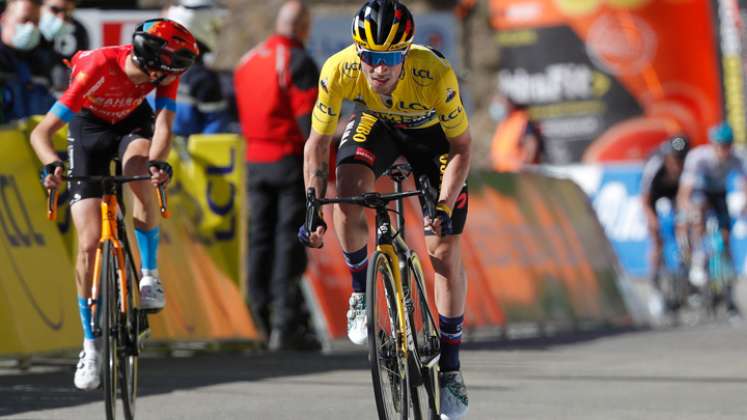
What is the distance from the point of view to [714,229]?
19.9 meters

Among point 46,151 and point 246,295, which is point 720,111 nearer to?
point 246,295

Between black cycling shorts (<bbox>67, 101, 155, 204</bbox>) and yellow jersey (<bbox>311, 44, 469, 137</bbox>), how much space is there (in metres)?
1.43

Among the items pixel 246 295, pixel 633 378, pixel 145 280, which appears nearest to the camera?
pixel 145 280

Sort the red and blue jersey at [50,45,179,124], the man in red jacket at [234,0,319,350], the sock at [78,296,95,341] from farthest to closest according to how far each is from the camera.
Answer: the man in red jacket at [234,0,319,350] → the red and blue jersey at [50,45,179,124] → the sock at [78,296,95,341]

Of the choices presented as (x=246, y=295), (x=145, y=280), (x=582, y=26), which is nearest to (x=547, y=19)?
(x=582, y=26)

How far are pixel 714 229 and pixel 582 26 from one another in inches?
422

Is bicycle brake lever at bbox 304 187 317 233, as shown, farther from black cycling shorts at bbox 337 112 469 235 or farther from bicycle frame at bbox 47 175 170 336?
bicycle frame at bbox 47 175 170 336

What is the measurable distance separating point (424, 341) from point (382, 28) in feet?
4.91

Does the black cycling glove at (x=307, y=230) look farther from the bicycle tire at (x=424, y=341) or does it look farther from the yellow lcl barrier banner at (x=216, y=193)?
the yellow lcl barrier banner at (x=216, y=193)

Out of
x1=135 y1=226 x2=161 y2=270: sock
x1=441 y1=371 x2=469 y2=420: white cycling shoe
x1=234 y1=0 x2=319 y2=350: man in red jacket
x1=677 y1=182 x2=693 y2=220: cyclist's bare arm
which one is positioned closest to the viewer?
x1=441 y1=371 x2=469 y2=420: white cycling shoe

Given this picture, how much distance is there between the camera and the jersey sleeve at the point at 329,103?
775cm

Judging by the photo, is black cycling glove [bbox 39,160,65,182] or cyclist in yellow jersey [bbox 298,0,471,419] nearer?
cyclist in yellow jersey [bbox 298,0,471,419]

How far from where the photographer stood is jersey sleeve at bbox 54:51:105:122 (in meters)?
8.44

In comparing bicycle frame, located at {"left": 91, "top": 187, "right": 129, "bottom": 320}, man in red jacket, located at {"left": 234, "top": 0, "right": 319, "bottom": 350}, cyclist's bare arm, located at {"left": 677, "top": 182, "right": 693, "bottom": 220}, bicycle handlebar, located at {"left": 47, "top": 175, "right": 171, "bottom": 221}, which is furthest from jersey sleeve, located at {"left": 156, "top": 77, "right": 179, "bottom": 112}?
cyclist's bare arm, located at {"left": 677, "top": 182, "right": 693, "bottom": 220}
